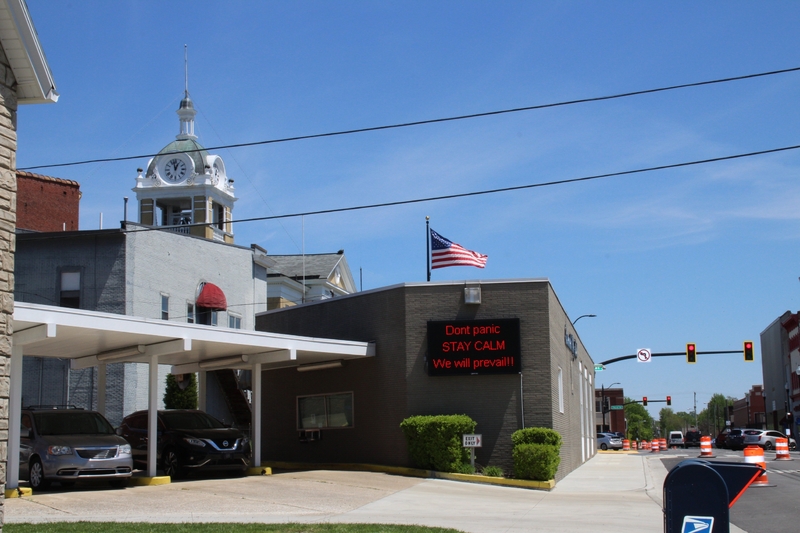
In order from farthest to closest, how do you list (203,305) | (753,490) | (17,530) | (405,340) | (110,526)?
1. (203,305)
2. (405,340)
3. (753,490)
4. (110,526)
5. (17,530)

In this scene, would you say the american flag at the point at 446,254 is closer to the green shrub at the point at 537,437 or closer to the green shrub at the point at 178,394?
the green shrub at the point at 537,437

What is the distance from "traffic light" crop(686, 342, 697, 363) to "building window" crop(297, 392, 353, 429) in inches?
895

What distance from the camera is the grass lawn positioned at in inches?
462

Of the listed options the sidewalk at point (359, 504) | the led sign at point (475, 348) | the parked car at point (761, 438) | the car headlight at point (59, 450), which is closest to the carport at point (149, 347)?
the car headlight at point (59, 450)

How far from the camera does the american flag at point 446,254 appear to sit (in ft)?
85.2

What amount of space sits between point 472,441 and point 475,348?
2.52 meters

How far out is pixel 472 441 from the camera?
2150 centimetres

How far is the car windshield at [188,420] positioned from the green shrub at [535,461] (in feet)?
24.1

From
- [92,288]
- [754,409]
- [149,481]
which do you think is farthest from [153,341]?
[754,409]

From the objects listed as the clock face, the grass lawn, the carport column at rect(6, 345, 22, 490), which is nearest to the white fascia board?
Result: the grass lawn

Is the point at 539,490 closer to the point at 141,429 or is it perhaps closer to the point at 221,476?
the point at 221,476

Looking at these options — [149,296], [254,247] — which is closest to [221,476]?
[149,296]

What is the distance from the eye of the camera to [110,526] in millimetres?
12289

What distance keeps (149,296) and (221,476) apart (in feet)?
41.1
